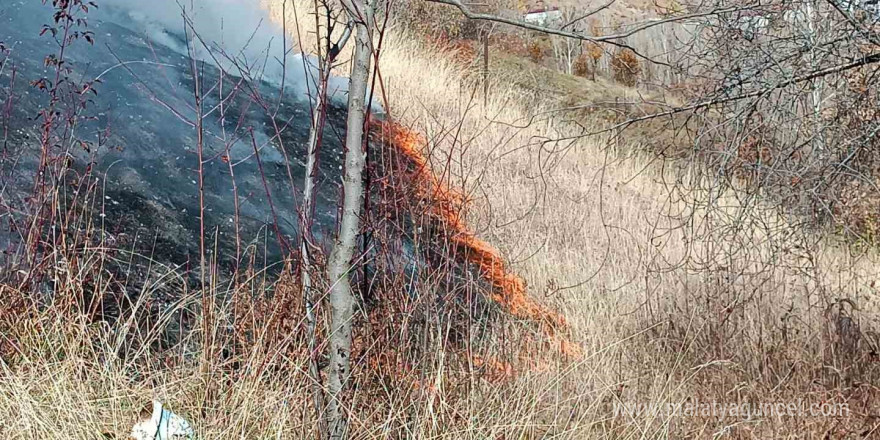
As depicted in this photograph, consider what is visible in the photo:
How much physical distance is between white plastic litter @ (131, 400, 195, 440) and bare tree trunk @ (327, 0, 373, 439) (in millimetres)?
530

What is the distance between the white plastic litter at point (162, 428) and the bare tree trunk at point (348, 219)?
1.74 ft

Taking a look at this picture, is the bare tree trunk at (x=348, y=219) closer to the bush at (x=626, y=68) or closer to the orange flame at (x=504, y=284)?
the bush at (x=626, y=68)

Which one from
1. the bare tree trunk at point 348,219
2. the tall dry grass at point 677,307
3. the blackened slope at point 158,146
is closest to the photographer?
the bare tree trunk at point 348,219

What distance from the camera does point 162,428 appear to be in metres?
Answer: 2.50

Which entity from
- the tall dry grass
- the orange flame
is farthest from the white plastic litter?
the orange flame

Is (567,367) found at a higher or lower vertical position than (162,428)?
lower

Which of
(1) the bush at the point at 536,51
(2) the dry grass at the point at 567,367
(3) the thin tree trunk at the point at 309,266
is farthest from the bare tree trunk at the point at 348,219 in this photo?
(1) the bush at the point at 536,51

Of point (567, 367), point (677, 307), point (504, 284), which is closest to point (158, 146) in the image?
point (504, 284)

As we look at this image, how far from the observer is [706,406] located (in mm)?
3701

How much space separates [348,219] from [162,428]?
97 centimetres

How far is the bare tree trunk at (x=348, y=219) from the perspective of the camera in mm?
2182

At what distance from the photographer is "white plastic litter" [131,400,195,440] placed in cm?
246

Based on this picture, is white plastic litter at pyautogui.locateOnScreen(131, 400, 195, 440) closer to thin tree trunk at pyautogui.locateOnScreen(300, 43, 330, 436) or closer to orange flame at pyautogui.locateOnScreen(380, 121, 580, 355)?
thin tree trunk at pyautogui.locateOnScreen(300, 43, 330, 436)

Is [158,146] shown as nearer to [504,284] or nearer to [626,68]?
[504,284]
